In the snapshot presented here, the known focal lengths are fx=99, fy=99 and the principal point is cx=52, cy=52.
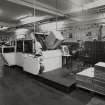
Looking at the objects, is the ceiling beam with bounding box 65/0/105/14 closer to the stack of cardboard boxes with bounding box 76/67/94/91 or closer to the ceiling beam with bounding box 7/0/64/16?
the ceiling beam with bounding box 7/0/64/16

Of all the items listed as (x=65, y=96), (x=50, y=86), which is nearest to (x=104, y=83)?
(x=65, y=96)

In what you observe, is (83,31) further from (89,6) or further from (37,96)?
(37,96)

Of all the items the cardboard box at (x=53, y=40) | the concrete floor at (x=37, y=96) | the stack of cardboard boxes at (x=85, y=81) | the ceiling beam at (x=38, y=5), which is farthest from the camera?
the ceiling beam at (x=38, y=5)

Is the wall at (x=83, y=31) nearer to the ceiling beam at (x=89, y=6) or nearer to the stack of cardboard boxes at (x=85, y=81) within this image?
the ceiling beam at (x=89, y=6)

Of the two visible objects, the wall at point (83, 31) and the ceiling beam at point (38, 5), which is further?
the wall at point (83, 31)

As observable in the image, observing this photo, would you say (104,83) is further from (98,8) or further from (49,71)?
(98,8)

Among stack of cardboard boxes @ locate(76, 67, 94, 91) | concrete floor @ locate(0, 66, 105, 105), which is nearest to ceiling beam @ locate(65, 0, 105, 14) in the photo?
stack of cardboard boxes @ locate(76, 67, 94, 91)

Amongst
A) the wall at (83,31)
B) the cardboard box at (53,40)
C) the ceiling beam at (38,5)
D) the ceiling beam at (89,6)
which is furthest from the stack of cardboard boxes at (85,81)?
the wall at (83,31)

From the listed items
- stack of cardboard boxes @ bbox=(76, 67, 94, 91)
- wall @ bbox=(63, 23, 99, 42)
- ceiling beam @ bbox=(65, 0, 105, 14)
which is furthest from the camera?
wall @ bbox=(63, 23, 99, 42)

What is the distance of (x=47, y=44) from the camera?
4.43 m

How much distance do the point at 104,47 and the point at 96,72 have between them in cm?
148

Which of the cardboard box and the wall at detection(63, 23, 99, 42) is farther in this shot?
the wall at detection(63, 23, 99, 42)

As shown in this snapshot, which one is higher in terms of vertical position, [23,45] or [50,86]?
[23,45]

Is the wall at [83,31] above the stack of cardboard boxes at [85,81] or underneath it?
above
